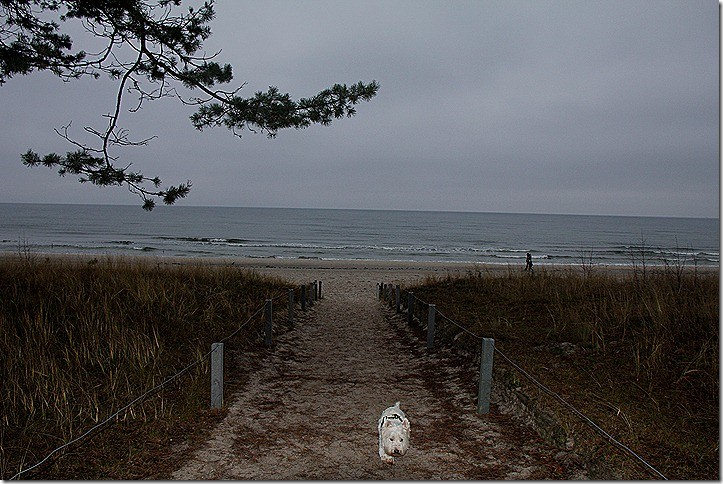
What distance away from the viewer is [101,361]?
236 inches

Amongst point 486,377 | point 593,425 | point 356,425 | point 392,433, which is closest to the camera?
point 392,433

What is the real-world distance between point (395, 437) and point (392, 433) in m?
0.05

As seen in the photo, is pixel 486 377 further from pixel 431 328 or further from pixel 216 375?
pixel 431 328

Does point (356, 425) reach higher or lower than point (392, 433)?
lower

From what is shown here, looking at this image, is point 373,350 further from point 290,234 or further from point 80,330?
point 290,234

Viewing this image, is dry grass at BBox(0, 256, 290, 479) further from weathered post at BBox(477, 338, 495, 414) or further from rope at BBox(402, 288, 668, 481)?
rope at BBox(402, 288, 668, 481)

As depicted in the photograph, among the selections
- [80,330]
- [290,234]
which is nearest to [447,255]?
[290,234]

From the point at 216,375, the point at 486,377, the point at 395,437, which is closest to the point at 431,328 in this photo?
the point at 486,377

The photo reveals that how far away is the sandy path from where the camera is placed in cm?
408

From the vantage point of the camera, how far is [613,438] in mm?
3998

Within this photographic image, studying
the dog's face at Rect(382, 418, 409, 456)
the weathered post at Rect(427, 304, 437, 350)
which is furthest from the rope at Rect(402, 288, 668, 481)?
the weathered post at Rect(427, 304, 437, 350)

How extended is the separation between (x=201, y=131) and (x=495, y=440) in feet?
20.7

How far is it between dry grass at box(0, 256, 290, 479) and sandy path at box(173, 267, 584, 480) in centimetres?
56

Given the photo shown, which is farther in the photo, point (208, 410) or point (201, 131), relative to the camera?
point (201, 131)
